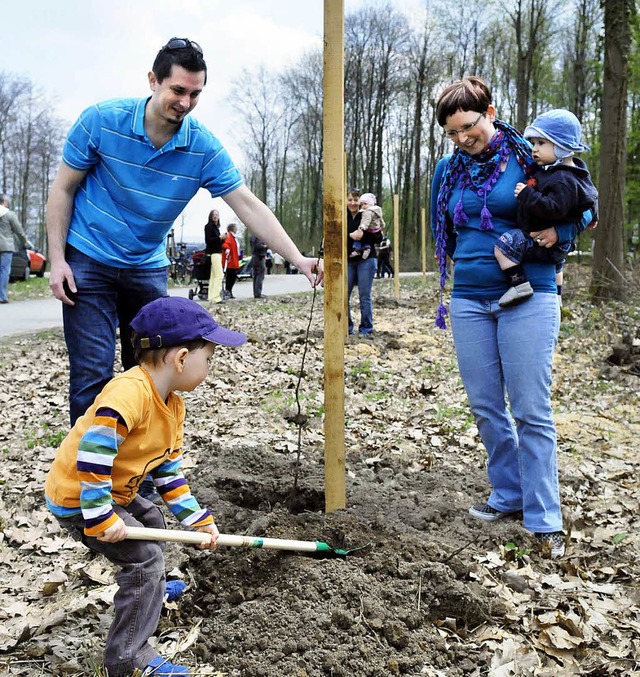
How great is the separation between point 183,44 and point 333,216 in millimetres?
957

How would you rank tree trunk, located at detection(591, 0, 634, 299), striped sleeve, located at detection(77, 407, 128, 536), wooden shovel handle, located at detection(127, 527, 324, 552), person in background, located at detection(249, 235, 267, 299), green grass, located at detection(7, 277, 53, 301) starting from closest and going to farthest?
striped sleeve, located at detection(77, 407, 128, 536) < wooden shovel handle, located at detection(127, 527, 324, 552) < tree trunk, located at detection(591, 0, 634, 299) < green grass, located at detection(7, 277, 53, 301) < person in background, located at detection(249, 235, 267, 299)

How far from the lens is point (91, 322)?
354cm

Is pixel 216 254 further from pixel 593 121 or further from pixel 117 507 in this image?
pixel 593 121

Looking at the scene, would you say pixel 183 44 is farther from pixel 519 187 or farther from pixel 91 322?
pixel 519 187

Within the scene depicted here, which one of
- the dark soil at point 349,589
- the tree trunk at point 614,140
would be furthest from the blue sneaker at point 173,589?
the tree trunk at point 614,140

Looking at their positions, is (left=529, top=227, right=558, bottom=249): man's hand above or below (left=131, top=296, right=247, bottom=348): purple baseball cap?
above

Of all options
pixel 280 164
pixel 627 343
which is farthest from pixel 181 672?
pixel 280 164

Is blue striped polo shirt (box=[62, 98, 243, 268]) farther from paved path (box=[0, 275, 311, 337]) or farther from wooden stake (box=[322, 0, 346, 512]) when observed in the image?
paved path (box=[0, 275, 311, 337])

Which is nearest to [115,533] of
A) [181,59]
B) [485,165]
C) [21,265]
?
[181,59]

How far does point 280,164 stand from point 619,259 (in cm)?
3901

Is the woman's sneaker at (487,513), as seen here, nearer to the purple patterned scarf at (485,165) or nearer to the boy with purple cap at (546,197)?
the boy with purple cap at (546,197)

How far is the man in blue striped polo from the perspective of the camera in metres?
3.33

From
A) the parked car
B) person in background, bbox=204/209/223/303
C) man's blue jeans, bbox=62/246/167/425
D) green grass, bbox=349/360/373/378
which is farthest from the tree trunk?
the parked car

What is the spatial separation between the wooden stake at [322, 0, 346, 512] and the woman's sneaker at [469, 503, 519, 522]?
893 millimetres
